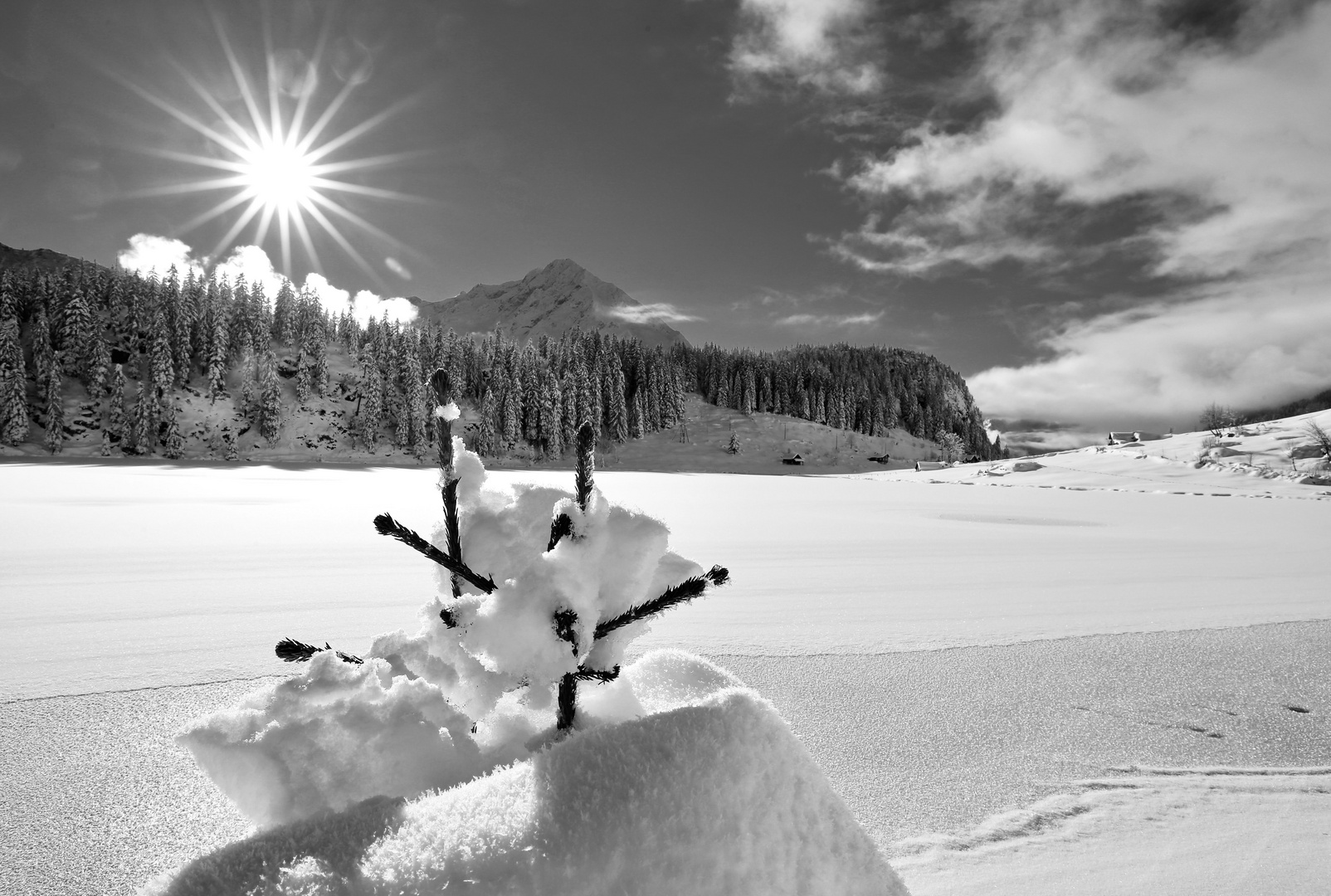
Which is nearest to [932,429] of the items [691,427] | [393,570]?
[691,427]

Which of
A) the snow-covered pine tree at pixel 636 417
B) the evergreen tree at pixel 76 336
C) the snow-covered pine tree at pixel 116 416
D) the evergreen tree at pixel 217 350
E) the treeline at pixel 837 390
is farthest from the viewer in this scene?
the treeline at pixel 837 390

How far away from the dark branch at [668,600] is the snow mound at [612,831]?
0.47 ft

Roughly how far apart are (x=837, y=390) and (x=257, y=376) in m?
73.5

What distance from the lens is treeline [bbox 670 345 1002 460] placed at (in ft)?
290

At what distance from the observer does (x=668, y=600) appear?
96cm

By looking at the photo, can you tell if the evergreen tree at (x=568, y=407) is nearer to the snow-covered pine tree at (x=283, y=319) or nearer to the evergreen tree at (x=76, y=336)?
the snow-covered pine tree at (x=283, y=319)

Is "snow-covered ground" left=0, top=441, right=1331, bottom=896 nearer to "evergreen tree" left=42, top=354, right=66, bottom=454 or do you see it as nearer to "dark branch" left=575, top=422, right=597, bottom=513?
"dark branch" left=575, top=422, right=597, bottom=513

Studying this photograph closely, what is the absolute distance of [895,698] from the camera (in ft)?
8.61

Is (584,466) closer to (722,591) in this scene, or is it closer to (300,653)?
(300,653)

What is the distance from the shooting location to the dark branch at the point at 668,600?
919 millimetres

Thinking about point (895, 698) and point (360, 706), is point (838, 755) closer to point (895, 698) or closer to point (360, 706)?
point (895, 698)

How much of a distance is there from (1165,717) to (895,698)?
3.64 feet

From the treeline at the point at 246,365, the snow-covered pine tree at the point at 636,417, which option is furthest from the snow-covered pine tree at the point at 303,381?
the snow-covered pine tree at the point at 636,417

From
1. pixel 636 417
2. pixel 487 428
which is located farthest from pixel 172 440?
pixel 636 417
